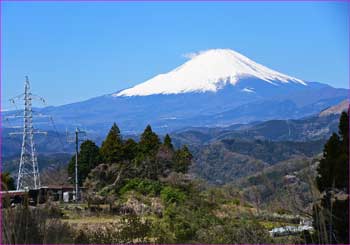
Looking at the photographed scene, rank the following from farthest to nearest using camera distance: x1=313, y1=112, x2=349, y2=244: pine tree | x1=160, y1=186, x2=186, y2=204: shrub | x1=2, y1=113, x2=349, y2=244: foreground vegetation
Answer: x1=160, y1=186, x2=186, y2=204: shrub
x1=2, y1=113, x2=349, y2=244: foreground vegetation
x1=313, y1=112, x2=349, y2=244: pine tree

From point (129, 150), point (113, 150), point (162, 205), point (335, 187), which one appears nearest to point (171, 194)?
point (162, 205)

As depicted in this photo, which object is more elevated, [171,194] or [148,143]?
[148,143]

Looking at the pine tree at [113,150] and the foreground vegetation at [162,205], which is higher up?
the pine tree at [113,150]

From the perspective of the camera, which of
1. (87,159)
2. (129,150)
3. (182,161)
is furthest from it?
(129,150)

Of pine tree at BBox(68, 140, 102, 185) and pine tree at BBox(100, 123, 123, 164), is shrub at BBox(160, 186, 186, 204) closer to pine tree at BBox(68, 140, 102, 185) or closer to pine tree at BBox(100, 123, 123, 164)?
pine tree at BBox(100, 123, 123, 164)

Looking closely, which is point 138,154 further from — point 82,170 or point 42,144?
point 42,144

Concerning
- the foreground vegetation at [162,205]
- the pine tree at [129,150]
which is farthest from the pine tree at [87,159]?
the pine tree at [129,150]

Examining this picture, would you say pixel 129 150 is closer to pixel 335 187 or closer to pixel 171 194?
pixel 171 194

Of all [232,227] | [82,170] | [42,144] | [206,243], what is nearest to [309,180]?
[232,227]

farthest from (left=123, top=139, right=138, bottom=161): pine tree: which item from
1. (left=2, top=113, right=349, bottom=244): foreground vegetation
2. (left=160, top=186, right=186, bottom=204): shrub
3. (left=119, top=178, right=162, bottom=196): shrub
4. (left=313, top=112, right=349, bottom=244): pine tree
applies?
(left=313, top=112, right=349, bottom=244): pine tree

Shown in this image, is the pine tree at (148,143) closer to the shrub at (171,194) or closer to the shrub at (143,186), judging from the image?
the shrub at (143,186)

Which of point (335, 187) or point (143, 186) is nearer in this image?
point (335, 187)

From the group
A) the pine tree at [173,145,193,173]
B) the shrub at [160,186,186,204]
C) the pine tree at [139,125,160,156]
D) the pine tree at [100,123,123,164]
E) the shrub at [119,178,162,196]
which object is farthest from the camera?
the pine tree at [139,125,160,156]

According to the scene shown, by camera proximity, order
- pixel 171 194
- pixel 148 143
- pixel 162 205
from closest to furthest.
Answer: pixel 162 205 < pixel 171 194 < pixel 148 143
